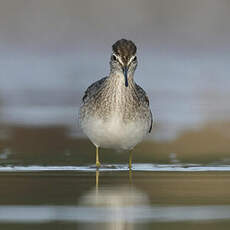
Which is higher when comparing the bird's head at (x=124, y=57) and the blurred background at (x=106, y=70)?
the blurred background at (x=106, y=70)

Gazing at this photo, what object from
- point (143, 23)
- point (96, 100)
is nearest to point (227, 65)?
point (143, 23)

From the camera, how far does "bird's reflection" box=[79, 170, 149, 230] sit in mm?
9109

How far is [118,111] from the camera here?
13320 mm

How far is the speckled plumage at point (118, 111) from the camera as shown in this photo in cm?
1320

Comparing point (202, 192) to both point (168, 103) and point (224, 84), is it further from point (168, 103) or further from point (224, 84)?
point (224, 84)

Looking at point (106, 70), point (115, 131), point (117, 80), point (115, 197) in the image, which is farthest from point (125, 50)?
point (106, 70)

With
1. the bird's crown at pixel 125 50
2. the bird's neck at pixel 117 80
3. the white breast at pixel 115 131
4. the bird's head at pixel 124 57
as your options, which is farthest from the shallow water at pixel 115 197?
the bird's crown at pixel 125 50

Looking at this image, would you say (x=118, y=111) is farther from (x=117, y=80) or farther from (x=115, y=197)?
(x=115, y=197)

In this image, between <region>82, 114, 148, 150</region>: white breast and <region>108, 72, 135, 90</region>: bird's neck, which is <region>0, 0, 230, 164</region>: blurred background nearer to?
<region>82, 114, 148, 150</region>: white breast

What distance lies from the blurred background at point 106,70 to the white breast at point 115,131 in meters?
0.73

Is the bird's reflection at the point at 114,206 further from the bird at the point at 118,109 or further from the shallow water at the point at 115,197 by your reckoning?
the bird at the point at 118,109

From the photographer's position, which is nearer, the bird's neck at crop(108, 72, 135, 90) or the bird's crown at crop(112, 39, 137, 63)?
the bird's crown at crop(112, 39, 137, 63)

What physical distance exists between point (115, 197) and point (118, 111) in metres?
2.70

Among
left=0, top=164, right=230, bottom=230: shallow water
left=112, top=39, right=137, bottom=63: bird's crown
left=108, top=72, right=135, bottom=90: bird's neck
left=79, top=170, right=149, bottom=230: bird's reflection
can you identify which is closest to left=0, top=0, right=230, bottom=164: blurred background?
left=0, top=164, right=230, bottom=230: shallow water
